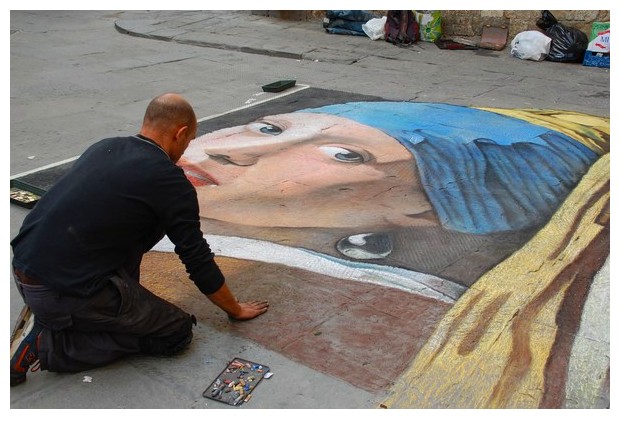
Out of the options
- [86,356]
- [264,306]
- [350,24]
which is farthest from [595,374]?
[350,24]

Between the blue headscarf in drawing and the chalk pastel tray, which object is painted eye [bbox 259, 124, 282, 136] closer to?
the blue headscarf in drawing

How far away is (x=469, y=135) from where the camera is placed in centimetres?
532

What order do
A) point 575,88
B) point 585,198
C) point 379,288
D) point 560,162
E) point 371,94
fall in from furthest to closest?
point 575,88 → point 371,94 → point 560,162 → point 585,198 → point 379,288

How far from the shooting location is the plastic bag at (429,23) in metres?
10.0

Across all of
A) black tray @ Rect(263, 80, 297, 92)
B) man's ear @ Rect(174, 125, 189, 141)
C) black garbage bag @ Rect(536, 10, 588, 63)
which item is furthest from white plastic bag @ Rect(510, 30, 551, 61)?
man's ear @ Rect(174, 125, 189, 141)

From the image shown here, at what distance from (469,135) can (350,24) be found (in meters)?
5.98

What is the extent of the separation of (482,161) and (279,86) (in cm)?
308

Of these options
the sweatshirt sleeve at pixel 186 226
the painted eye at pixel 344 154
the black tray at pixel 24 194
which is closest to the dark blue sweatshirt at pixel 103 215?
the sweatshirt sleeve at pixel 186 226

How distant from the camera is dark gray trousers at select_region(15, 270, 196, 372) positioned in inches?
95.8

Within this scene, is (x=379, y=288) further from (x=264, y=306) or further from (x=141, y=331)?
(x=141, y=331)

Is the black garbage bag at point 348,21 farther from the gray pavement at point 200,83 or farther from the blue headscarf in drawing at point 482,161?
the blue headscarf in drawing at point 482,161

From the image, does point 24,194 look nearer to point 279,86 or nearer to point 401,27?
point 279,86

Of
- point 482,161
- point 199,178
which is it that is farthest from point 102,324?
point 482,161

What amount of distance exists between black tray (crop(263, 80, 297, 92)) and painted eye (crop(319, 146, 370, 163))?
88.6 inches
